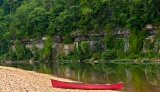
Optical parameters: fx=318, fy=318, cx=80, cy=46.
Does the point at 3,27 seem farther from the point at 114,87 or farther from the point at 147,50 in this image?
the point at 114,87

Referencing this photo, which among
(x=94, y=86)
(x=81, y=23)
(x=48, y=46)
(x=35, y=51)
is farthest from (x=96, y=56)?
(x=94, y=86)

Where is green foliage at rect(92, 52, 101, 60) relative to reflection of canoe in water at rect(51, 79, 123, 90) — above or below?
below

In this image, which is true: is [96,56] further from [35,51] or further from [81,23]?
[35,51]

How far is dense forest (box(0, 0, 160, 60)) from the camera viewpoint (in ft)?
239

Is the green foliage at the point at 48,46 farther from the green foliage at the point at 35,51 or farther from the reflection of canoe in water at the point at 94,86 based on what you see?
the reflection of canoe in water at the point at 94,86

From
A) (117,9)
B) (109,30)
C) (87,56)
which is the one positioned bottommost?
(87,56)

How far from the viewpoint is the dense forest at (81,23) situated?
72.9 m

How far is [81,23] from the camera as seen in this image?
89.3 meters

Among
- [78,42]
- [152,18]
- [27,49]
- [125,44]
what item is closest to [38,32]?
[27,49]

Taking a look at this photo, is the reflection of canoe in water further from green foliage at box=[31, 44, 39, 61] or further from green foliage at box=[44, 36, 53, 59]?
green foliage at box=[31, 44, 39, 61]

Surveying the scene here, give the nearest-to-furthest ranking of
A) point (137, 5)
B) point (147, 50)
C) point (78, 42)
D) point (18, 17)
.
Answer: point (147, 50) → point (137, 5) → point (78, 42) → point (18, 17)

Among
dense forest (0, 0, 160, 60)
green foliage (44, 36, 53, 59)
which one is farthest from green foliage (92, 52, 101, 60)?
green foliage (44, 36, 53, 59)

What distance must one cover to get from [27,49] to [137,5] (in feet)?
148

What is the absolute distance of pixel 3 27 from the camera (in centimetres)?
11706
